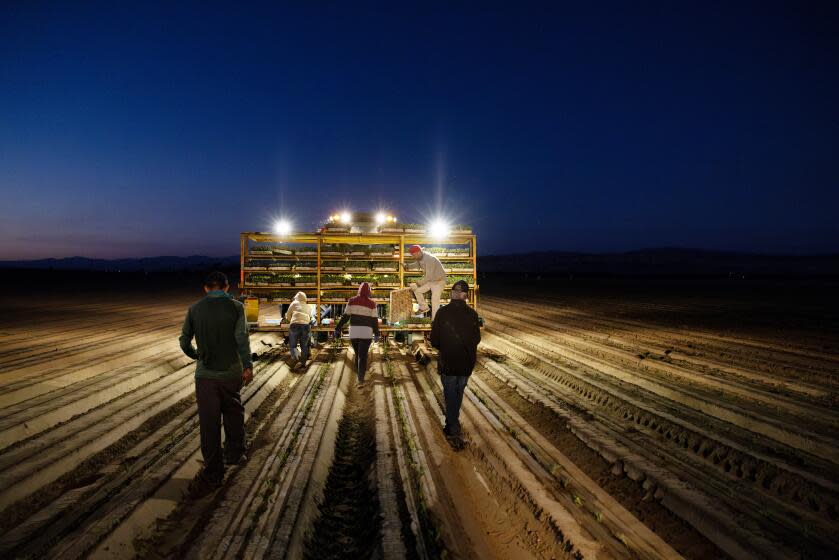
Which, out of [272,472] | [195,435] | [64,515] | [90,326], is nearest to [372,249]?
[195,435]

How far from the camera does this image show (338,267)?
1276 cm

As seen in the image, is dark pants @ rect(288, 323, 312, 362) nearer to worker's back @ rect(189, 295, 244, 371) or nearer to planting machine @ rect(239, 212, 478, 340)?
planting machine @ rect(239, 212, 478, 340)

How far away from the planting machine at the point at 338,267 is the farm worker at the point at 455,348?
6.33m

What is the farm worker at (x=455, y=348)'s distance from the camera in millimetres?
5430

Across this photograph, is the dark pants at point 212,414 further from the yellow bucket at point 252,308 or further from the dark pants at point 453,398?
the yellow bucket at point 252,308

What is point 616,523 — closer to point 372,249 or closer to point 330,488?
point 330,488

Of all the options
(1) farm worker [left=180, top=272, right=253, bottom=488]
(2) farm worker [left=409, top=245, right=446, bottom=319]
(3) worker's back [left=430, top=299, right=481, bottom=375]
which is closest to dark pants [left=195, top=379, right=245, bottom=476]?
(1) farm worker [left=180, top=272, right=253, bottom=488]

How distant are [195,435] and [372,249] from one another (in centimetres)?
836

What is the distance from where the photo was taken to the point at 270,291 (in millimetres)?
12531

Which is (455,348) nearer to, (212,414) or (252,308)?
(212,414)

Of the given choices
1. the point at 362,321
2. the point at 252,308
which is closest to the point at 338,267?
the point at 252,308

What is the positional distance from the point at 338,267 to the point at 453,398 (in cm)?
807

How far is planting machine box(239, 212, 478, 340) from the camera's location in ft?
40.3

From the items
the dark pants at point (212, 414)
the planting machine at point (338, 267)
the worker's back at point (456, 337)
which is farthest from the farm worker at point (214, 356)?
the planting machine at point (338, 267)
